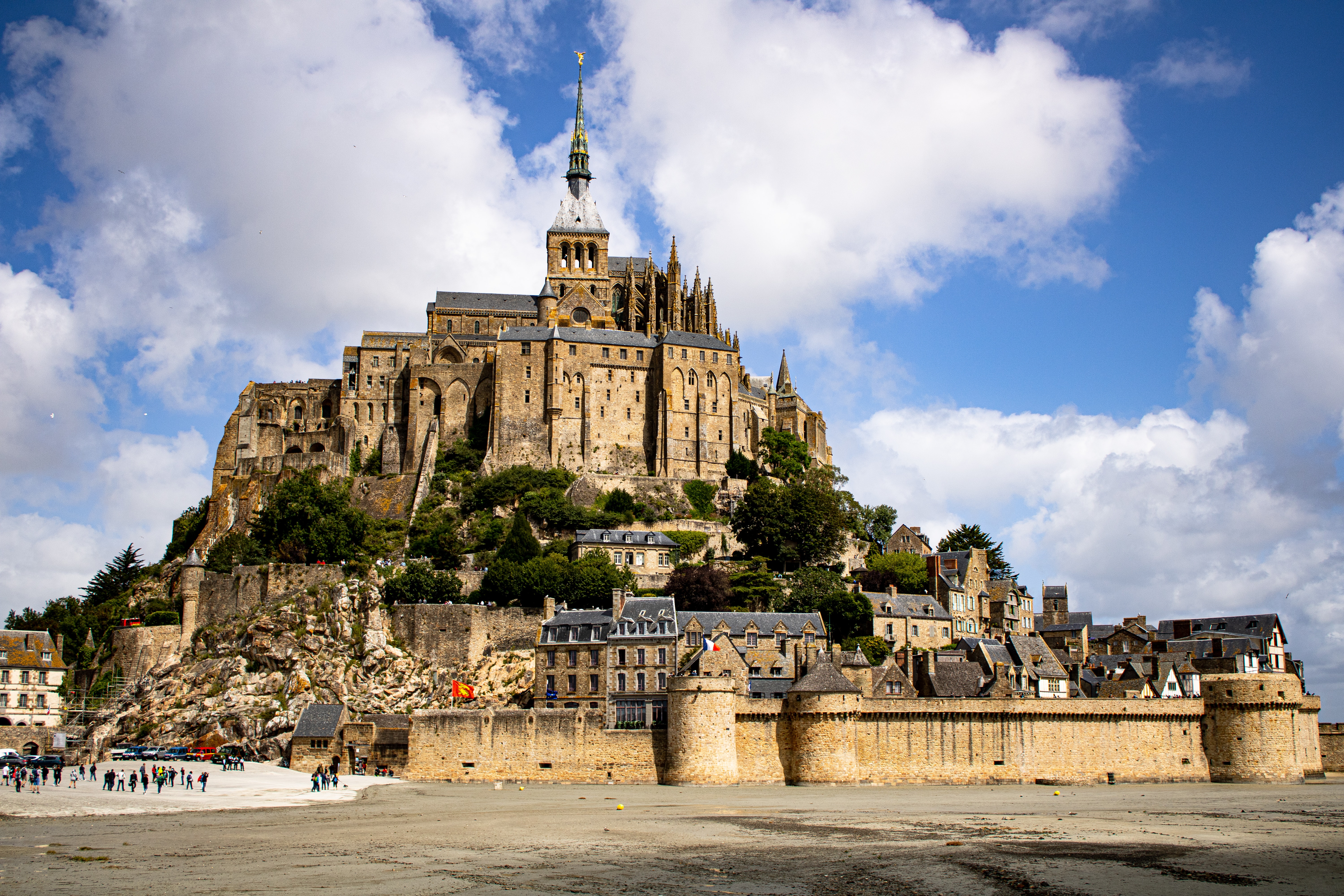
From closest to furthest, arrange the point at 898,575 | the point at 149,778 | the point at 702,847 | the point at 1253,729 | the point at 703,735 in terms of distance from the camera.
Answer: the point at 702,847 < the point at 149,778 < the point at 703,735 < the point at 1253,729 < the point at 898,575

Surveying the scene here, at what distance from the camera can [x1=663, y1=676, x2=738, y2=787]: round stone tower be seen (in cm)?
4800

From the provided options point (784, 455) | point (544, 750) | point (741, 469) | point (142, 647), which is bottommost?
point (544, 750)

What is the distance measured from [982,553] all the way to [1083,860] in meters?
50.5

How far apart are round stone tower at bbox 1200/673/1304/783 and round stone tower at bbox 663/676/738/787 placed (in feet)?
69.1

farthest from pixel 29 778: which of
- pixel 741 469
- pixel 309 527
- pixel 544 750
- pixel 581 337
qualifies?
pixel 581 337

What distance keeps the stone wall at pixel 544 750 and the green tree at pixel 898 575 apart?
25517 millimetres

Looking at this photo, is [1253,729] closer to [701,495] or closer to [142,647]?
[701,495]

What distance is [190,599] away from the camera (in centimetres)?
6544

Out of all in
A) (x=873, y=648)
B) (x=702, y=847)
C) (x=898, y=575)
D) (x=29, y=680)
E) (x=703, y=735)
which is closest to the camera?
(x=702, y=847)

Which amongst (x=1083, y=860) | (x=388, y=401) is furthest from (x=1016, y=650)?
(x=388, y=401)

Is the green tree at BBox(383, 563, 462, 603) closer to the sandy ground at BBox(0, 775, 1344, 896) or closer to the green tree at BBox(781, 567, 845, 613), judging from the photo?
the green tree at BBox(781, 567, 845, 613)

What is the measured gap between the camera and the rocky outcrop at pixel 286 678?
56875 mm

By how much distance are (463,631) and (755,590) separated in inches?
642

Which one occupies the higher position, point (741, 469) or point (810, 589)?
point (741, 469)
